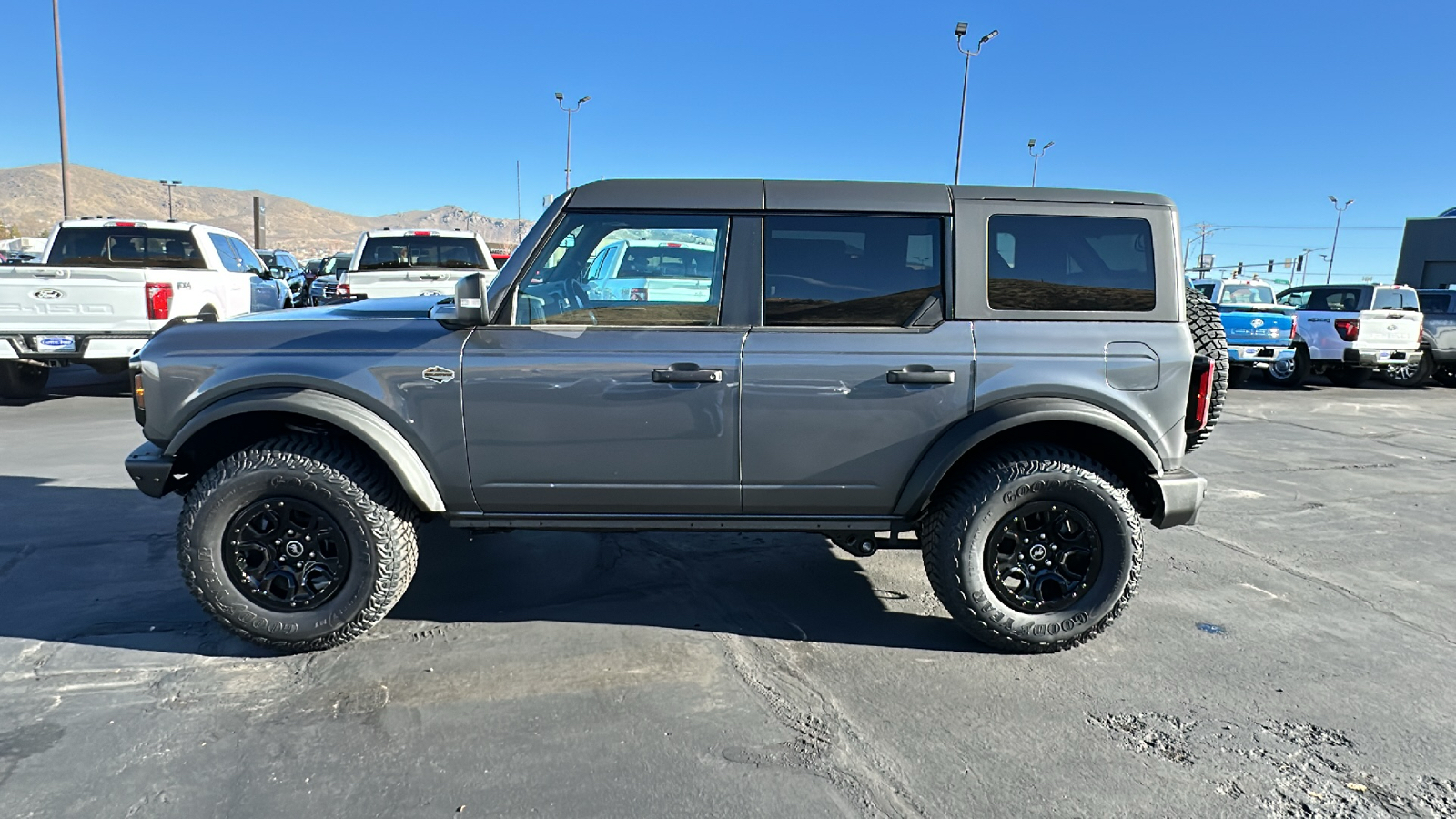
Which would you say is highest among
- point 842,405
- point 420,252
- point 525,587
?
point 420,252

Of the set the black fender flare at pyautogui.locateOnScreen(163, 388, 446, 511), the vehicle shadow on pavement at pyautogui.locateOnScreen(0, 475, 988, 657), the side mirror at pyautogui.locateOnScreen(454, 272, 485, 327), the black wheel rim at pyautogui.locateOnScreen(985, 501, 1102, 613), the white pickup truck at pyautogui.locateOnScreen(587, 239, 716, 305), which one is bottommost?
the vehicle shadow on pavement at pyautogui.locateOnScreen(0, 475, 988, 657)

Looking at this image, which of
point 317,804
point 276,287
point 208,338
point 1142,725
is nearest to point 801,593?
point 1142,725

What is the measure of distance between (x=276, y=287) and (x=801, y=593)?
1043cm

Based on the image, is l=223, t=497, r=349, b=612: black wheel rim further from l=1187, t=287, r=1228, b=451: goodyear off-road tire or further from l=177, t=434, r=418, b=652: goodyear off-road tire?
l=1187, t=287, r=1228, b=451: goodyear off-road tire

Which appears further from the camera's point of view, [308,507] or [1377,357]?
[1377,357]

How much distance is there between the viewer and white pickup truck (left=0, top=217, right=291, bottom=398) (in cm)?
827

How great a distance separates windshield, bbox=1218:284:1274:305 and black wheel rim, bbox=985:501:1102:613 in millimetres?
12658

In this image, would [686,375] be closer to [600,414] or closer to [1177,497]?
[600,414]

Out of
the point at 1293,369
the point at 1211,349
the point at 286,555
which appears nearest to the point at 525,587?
the point at 286,555

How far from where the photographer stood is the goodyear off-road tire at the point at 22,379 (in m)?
9.13

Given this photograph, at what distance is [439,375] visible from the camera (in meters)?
3.32

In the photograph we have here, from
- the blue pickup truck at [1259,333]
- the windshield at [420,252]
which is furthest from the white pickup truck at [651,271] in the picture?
the blue pickup truck at [1259,333]

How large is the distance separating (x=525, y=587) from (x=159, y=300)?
670 centimetres

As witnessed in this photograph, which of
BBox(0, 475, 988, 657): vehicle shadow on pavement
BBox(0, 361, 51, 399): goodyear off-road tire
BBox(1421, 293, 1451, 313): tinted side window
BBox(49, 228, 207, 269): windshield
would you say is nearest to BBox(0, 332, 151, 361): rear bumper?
BBox(0, 361, 51, 399): goodyear off-road tire
